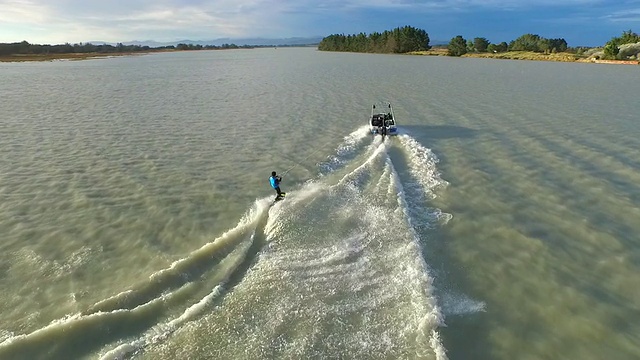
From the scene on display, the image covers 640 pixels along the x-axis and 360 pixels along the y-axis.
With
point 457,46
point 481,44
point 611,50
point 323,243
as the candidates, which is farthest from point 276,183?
point 481,44

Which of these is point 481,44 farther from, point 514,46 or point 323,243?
point 323,243

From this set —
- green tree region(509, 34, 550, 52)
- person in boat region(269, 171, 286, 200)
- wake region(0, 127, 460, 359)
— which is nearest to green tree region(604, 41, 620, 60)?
green tree region(509, 34, 550, 52)

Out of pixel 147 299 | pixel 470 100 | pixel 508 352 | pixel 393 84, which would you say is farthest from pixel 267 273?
pixel 393 84

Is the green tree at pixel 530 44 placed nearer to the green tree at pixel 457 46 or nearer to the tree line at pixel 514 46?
the tree line at pixel 514 46

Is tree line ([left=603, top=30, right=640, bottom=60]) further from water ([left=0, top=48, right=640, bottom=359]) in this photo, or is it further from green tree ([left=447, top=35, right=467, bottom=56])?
water ([left=0, top=48, right=640, bottom=359])

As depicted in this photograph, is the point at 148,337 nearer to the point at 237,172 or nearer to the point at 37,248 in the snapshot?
the point at 37,248

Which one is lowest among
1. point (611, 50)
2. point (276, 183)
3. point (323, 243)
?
point (323, 243)

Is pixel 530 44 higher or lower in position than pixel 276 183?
higher

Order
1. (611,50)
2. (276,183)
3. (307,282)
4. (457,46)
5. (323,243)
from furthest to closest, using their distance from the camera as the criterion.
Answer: (457,46) < (611,50) < (276,183) < (323,243) < (307,282)
